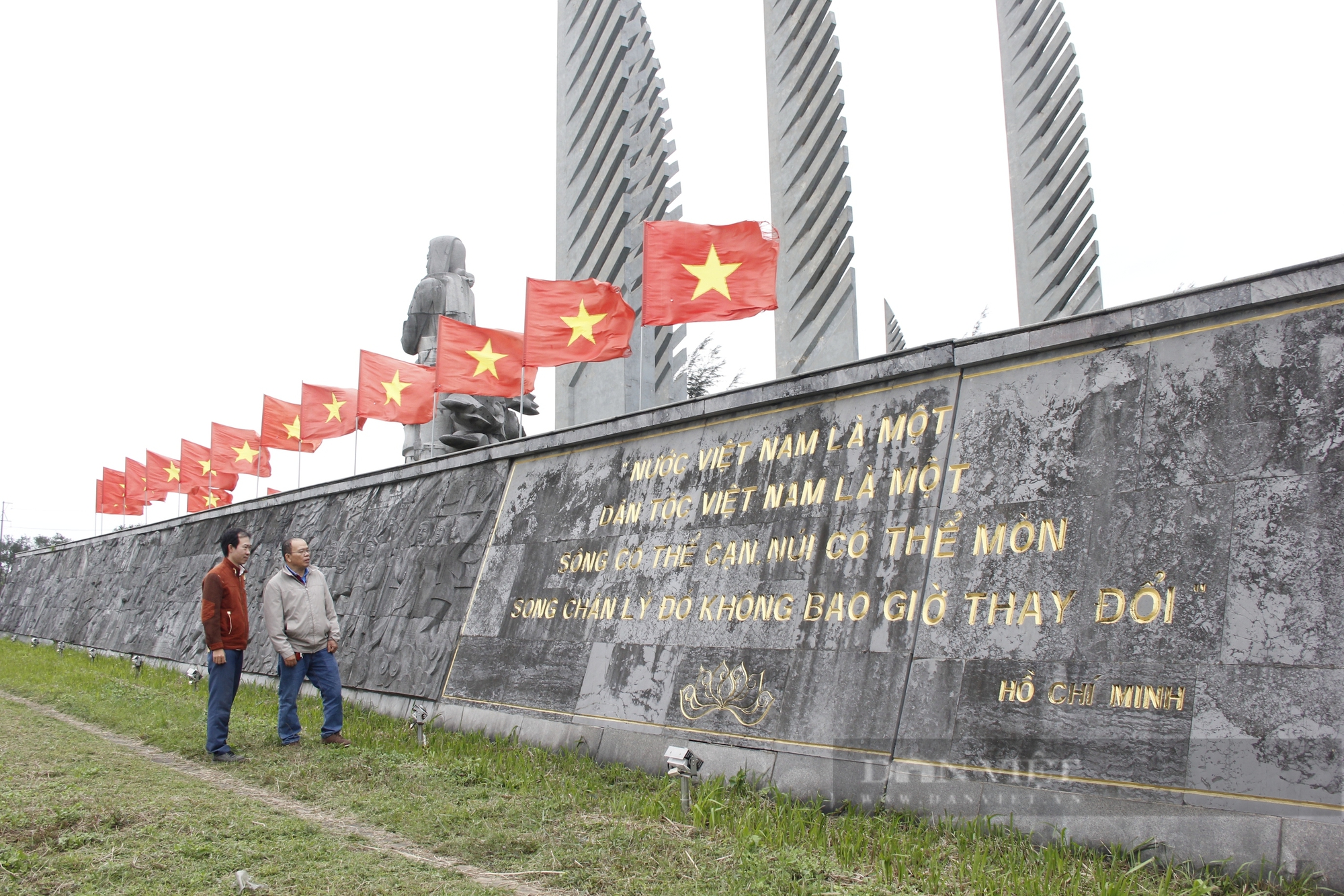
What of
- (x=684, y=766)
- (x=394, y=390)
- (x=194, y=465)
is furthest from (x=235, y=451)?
(x=684, y=766)

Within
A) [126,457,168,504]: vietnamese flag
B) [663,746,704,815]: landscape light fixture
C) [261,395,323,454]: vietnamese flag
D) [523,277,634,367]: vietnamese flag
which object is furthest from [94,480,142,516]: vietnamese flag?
[663,746,704,815]: landscape light fixture

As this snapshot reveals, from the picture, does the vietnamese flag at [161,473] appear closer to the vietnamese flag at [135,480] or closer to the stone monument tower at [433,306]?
the vietnamese flag at [135,480]

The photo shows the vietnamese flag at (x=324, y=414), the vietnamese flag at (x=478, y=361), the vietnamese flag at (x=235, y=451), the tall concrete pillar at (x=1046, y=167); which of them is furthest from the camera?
the vietnamese flag at (x=235, y=451)

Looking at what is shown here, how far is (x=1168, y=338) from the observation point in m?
4.23

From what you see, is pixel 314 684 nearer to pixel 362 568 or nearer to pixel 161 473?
pixel 362 568

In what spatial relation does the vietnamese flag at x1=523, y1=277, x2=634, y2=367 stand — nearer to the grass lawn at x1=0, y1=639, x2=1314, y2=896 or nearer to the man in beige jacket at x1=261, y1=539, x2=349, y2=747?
the man in beige jacket at x1=261, y1=539, x2=349, y2=747

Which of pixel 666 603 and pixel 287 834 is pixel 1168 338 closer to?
pixel 666 603

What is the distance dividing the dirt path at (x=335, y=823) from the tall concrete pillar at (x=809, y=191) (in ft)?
18.6

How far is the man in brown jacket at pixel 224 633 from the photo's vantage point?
229 inches

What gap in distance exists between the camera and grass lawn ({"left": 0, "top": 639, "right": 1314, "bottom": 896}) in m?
3.29

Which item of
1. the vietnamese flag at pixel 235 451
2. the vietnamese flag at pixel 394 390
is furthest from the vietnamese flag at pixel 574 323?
the vietnamese flag at pixel 235 451

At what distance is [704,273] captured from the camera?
8.15 metres

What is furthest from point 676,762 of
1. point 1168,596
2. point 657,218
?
point 657,218

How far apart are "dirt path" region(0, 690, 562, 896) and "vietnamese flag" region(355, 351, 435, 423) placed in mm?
6025
